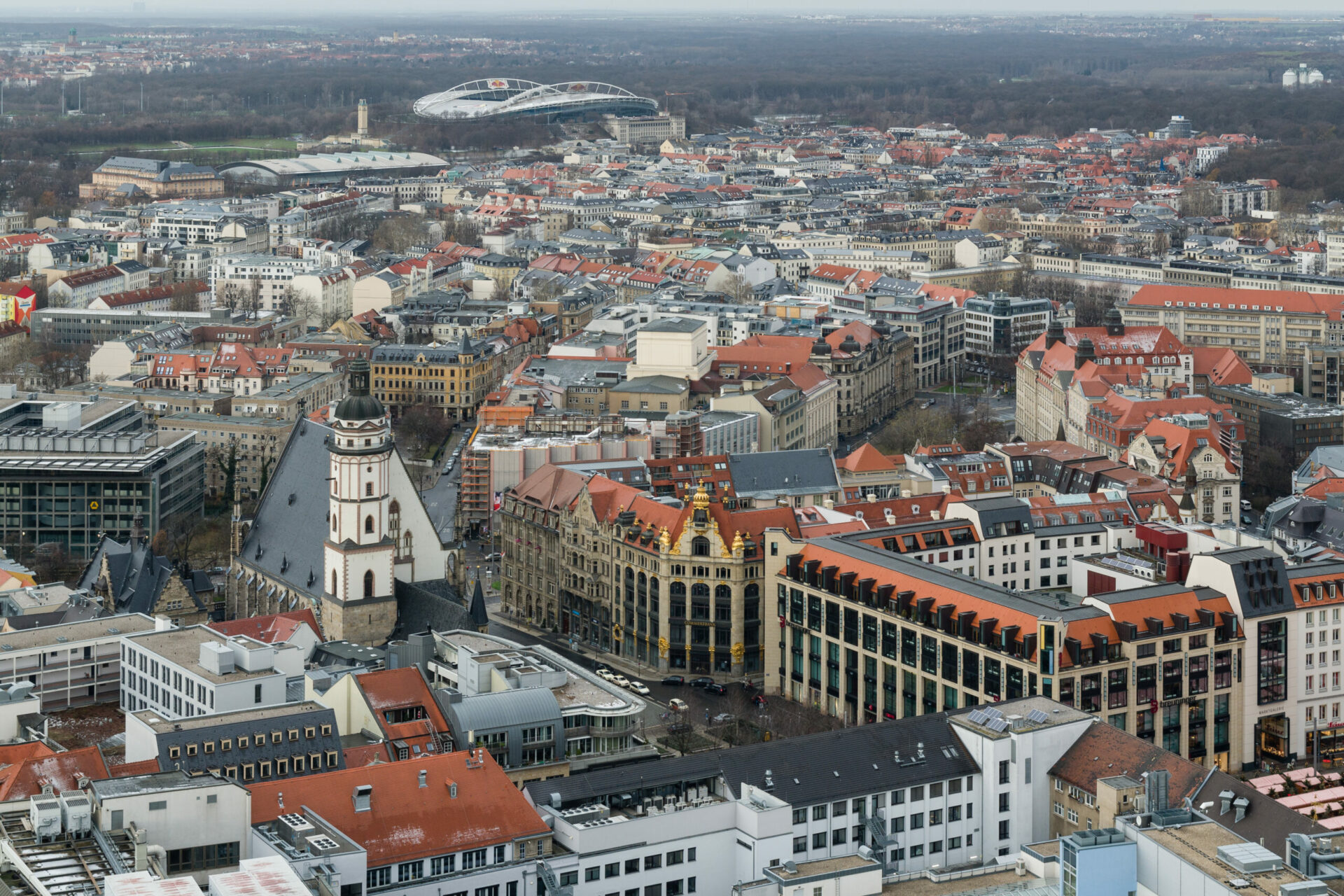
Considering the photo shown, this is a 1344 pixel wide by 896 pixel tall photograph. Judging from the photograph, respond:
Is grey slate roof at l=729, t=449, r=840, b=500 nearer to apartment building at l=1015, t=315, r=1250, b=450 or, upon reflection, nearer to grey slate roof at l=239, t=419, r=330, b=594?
grey slate roof at l=239, t=419, r=330, b=594

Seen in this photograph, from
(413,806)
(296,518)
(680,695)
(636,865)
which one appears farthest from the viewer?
(296,518)

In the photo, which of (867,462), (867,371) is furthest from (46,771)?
(867,371)

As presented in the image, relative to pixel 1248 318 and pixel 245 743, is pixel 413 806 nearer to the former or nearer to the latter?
pixel 245 743

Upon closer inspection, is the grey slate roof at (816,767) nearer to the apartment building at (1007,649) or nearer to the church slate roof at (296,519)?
the apartment building at (1007,649)

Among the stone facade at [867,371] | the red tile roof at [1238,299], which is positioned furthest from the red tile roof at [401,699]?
the red tile roof at [1238,299]

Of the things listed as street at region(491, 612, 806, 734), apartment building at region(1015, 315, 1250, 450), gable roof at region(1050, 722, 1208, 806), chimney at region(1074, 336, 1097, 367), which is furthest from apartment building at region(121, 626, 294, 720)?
chimney at region(1074, 336, 1097, 367)

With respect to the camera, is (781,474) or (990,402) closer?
(781,474)
